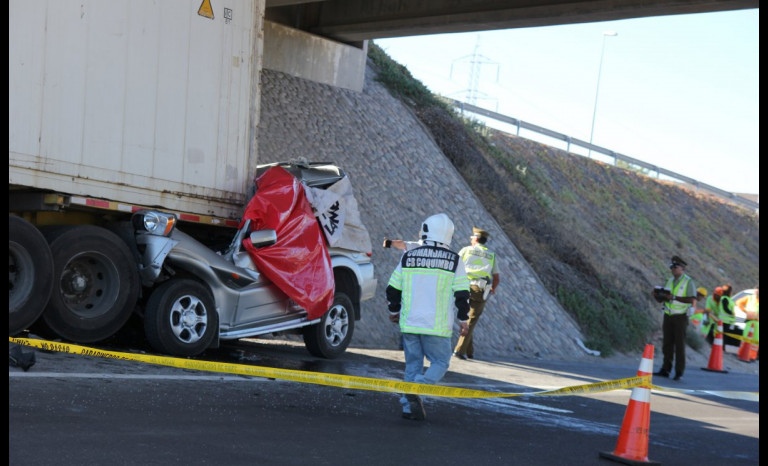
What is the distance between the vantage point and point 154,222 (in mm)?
9906

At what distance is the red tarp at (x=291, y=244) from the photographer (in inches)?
429

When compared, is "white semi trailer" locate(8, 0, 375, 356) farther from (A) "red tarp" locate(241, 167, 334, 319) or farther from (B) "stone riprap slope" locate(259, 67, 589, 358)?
(B) "stone riprap slope" locate(259, 67, 589, 358)

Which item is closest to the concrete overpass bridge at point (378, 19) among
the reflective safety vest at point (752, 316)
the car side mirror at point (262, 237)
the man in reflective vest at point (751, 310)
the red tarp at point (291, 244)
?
the red tarp at point (291, 244)

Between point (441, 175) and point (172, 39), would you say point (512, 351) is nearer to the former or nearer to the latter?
point (441, 175)

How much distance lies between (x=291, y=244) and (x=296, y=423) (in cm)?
420

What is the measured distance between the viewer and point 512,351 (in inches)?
677

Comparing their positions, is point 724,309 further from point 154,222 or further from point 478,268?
point 154,222

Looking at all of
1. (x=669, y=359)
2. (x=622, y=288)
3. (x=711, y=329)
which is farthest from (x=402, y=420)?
(x=622, y=288)

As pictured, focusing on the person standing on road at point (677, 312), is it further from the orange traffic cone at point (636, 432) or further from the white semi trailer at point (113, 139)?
the orange traffic cone at point (636, 432)

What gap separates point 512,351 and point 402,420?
9.57 metres

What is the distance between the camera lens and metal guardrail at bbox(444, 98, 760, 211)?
1286 inches

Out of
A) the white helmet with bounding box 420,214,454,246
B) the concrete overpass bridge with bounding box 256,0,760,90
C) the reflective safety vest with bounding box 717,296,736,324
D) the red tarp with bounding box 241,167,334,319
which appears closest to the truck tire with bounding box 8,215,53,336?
the red tarp with bounding box 241,167,334,319

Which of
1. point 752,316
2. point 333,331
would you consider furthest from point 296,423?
point 752,316

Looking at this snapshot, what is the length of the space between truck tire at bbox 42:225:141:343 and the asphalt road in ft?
1.24
